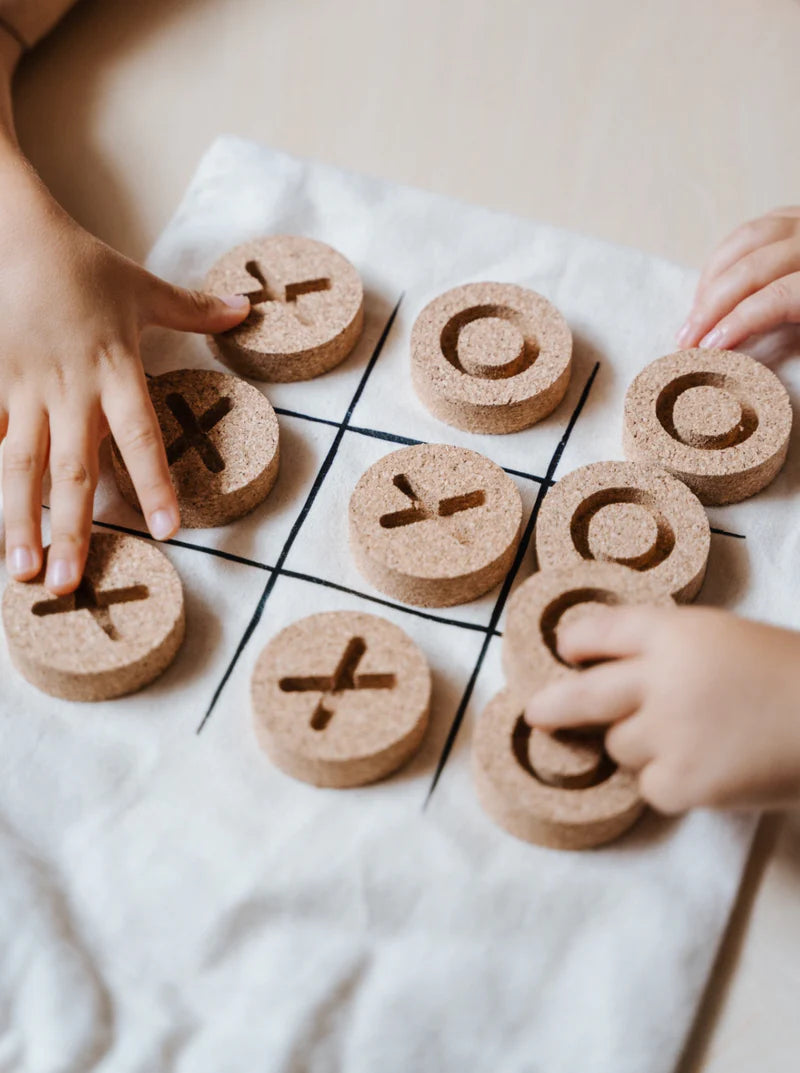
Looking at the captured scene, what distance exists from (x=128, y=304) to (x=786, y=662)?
547 millimetres

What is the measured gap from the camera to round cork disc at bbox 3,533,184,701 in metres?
0.76

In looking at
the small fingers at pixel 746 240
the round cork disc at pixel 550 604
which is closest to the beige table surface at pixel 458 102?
the small fingers at pixel 746 240

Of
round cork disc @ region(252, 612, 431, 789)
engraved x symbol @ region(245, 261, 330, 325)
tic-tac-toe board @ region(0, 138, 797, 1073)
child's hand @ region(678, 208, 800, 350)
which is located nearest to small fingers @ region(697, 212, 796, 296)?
child's hand @ region(678, 208, 800, 350)

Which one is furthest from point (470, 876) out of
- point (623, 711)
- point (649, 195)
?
point (649, 195)

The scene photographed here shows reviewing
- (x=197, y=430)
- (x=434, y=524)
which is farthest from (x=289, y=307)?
(x=434, y=524)

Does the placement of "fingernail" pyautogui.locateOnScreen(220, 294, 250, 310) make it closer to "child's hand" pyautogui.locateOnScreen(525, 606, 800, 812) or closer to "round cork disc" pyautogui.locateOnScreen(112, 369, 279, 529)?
"round cork disc" pyautogui.locateOnScreen(112, 369, 279, 529)

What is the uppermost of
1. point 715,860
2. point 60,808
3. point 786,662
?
point 786,662

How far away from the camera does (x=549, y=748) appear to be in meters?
0.72

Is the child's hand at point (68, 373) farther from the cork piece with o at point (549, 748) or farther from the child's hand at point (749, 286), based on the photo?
the child's hand at point (749, 286)

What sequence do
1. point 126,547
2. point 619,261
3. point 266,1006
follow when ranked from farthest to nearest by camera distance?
1. point 619,261
2. point 126,547
3. point 266,1006

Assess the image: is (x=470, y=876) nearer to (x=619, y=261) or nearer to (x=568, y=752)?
(x=568, y=752)

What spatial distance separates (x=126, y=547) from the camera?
81 centimetres

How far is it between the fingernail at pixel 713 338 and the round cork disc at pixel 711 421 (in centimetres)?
2

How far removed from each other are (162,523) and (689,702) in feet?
1.26
